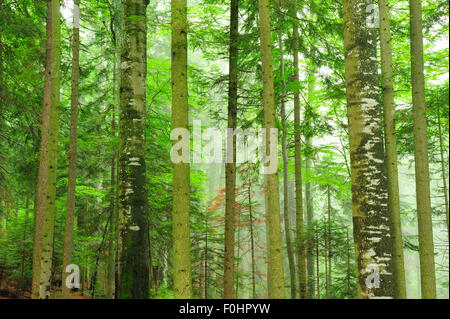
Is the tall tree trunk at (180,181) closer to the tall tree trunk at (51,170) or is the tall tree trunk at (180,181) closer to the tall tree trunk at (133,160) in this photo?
the tall tree trunk at (133,160)

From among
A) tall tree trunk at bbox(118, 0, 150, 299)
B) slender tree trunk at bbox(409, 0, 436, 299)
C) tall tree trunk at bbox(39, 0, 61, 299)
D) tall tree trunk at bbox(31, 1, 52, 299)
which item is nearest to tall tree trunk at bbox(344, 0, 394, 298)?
slender tree trunk at bbox(409, 0, 436, 299)

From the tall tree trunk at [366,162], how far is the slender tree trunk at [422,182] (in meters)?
3.16

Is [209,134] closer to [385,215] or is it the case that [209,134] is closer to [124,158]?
[124,158]

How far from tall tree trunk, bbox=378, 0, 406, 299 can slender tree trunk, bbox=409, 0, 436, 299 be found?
390mm

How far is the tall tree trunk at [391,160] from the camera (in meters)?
7.15

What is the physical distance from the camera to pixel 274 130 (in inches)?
264

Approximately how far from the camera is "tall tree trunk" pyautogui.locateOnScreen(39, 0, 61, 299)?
7.78m

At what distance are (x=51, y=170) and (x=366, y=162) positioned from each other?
711 cm

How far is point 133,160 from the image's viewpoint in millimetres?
6547

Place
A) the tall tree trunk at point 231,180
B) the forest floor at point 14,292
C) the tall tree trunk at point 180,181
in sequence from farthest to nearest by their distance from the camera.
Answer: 1. the forest floor at point 14,292
2. the tall tree trunk at point 231,180
3. the tall tree trunk at point 180,181

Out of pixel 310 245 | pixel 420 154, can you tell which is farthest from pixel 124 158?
pixel 310 245

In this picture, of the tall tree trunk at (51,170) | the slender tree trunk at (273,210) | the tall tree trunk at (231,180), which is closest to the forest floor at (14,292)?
the tall tree trunk at (51,170)

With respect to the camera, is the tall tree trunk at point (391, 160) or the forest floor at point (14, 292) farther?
the forest floor at point (14, 292)
